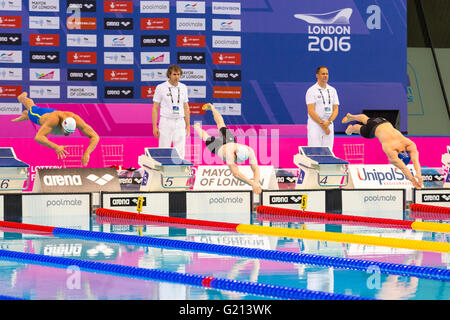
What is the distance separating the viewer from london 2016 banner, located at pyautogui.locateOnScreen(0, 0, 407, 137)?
15.0 metres

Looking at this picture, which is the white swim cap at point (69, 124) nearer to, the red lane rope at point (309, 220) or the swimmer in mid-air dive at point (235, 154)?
the swimmer in mid-air dive at point (235, 154)

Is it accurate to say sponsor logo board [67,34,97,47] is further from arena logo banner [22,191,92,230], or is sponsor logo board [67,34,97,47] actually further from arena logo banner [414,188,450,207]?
arena logo banner [414,188,450,207]

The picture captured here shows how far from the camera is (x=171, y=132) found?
11805mm

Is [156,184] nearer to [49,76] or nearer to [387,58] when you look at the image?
[49,76]

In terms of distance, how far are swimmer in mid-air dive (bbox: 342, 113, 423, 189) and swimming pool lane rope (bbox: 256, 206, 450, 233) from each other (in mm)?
1143

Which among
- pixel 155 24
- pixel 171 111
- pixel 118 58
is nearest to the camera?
pixel 171 111

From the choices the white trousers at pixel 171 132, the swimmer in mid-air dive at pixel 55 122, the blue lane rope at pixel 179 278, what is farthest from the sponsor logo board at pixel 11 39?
the blue lane rope at pixel 179 278

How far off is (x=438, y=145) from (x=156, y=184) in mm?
5830

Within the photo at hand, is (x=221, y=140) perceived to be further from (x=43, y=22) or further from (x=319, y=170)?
(x=43, y=22)

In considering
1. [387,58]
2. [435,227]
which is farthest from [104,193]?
[387,58]

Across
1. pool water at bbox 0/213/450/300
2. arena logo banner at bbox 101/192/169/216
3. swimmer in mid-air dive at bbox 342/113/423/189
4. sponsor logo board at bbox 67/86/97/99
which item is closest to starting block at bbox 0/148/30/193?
arena logo banner at bbox 101/192/169/216

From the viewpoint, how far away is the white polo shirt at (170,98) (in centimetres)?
1170

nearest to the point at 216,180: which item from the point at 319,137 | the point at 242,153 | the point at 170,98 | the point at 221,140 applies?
the point at 242,153

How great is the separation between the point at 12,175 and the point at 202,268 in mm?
4949
